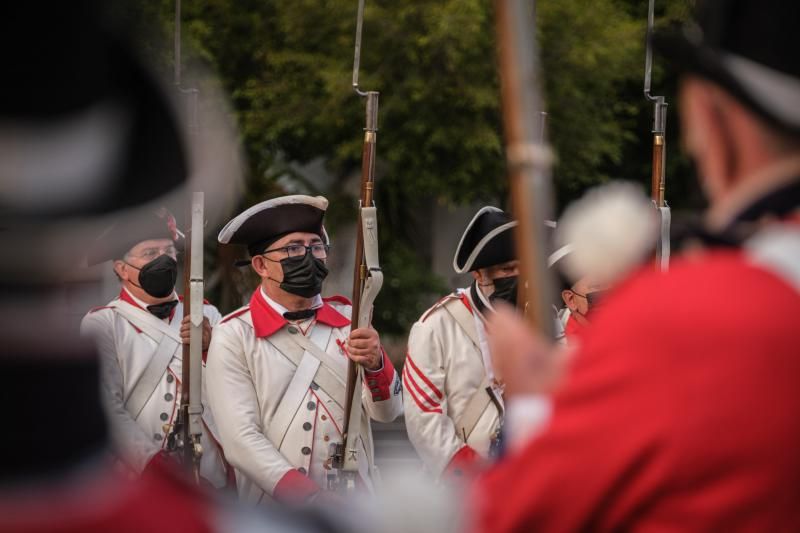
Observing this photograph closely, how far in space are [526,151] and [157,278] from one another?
5.91 m

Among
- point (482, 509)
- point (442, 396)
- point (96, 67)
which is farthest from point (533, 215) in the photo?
point (442, 396)

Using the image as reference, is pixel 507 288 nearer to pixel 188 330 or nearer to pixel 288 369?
pixel 288 369

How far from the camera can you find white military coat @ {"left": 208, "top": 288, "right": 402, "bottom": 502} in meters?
6.07

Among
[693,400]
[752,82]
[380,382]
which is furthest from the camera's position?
[380,382]

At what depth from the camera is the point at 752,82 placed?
1903 millimetres

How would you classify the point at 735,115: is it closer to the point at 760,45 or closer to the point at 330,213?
the point at 760,45

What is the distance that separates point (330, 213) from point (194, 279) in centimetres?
1119

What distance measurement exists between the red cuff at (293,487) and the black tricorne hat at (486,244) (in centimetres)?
161

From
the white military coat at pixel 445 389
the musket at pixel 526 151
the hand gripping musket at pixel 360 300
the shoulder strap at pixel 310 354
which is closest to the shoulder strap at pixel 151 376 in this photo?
the shoulder strap at pixel 310 354

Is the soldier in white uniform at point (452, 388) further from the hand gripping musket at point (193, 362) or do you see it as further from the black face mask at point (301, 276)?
the hand gripping musket at point (193, 362)

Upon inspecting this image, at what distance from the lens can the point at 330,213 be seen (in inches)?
719

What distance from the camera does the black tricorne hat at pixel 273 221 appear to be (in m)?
6.71

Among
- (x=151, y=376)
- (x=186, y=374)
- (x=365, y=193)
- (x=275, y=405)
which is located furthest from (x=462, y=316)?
(x=151, y=376)

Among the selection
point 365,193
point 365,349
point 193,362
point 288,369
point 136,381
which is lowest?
point 136,381
